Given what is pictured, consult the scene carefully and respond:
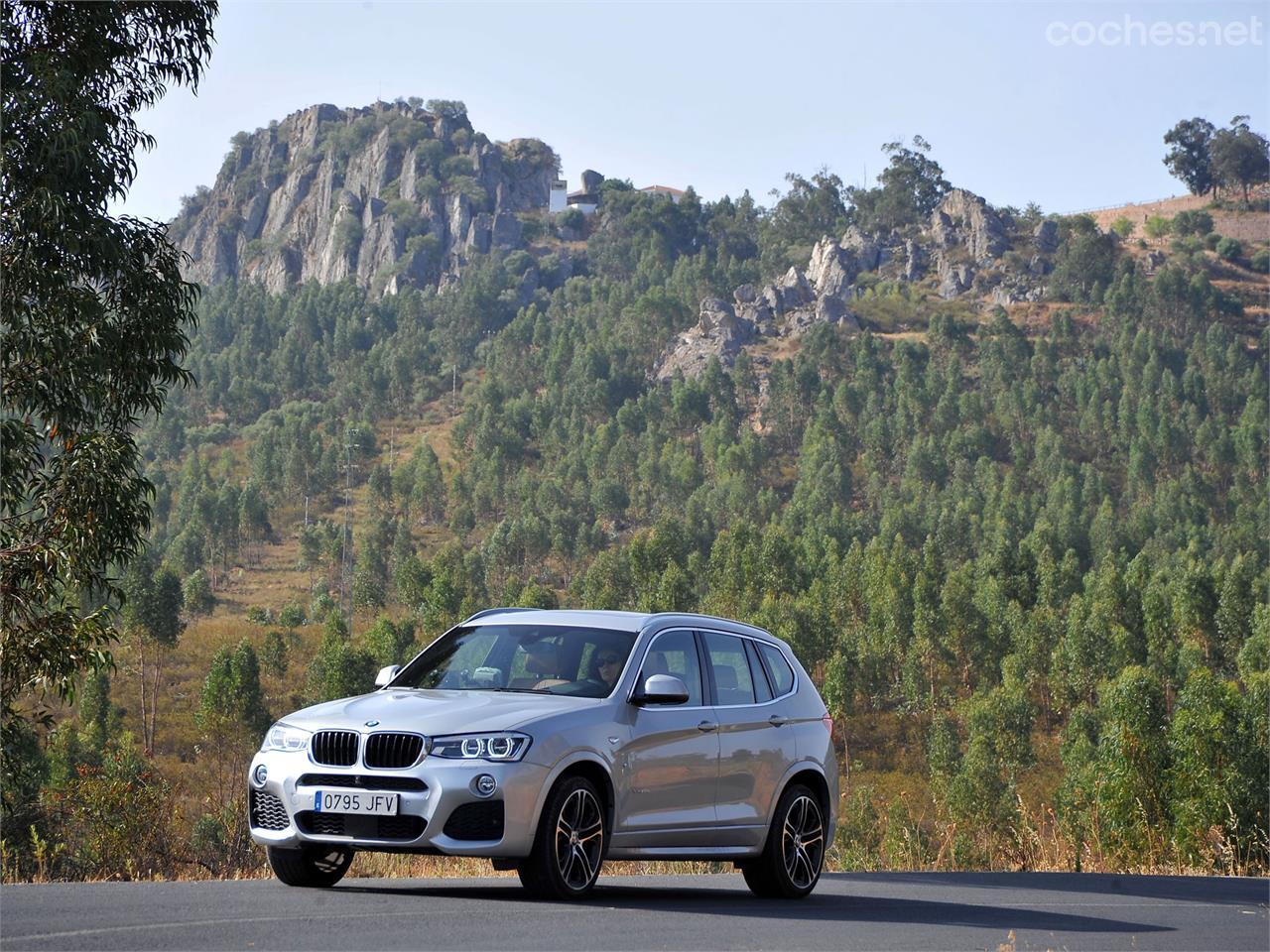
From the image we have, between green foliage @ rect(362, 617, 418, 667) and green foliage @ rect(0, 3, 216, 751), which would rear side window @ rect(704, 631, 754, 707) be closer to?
green foliage @ rect(0, 3, 216, 751)

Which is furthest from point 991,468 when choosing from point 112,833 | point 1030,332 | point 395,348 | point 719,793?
point 719,793

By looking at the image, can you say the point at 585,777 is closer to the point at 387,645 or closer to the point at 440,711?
the point at 440,711

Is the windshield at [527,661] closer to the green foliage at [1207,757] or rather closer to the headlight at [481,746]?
the headlight at [481,746]

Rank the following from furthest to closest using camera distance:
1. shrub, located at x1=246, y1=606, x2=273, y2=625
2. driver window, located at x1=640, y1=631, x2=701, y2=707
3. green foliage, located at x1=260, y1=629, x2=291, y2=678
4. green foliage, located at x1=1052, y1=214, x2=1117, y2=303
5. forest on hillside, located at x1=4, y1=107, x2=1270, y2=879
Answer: green foliage, located at x1=1052, y1=214, x2=1117, y2=303, shrub, located at x1=246, y1=606, x2=273, y2=625, green foliage, located at x1=260, y1=629, x2=291, y2=678, forest on hillside, located at x1=4, y1=107, x2=1270, y2=879, driver window, located at x1=640, y1=631, x2=701, y2=707

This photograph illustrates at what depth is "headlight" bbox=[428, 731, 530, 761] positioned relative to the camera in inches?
343

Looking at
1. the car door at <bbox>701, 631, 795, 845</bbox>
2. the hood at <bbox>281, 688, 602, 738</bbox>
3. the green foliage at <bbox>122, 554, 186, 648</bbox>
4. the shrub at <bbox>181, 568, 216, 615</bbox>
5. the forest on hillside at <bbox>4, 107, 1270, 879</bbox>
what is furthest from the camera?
the shrub at <bbox>181, 568, 216, 615</bbox>

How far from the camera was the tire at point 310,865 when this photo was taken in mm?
9648

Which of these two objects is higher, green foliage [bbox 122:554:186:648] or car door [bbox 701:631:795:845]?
car door [bbox 701:631:795:845]

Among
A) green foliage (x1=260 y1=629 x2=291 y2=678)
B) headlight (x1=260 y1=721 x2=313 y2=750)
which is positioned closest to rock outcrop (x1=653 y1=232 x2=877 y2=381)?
green foliage (x1=260 y1=629 x2=291 y2=678)

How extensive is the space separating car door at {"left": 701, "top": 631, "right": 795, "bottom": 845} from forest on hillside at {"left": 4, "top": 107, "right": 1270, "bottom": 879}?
15.5ft

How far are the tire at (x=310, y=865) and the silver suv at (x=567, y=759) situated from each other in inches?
0.5

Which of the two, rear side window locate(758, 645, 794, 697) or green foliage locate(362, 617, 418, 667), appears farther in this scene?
green foliage locate(362, 617, 418, 667)

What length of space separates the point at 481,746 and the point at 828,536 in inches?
4494

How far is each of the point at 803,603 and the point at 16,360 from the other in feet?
261
